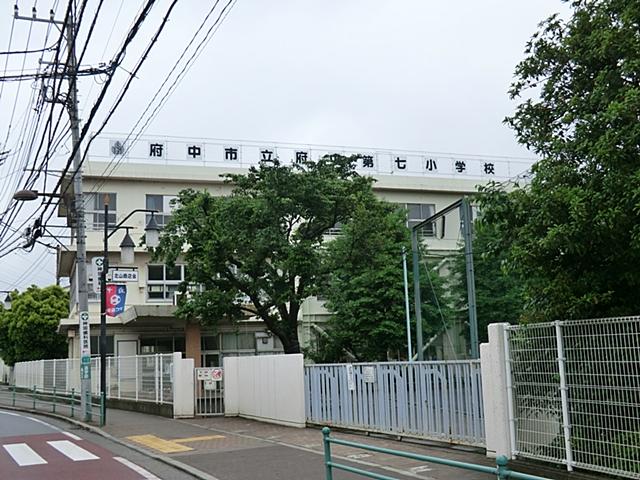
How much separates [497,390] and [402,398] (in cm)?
393

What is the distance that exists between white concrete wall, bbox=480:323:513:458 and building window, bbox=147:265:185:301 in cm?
2626

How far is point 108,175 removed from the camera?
114ft

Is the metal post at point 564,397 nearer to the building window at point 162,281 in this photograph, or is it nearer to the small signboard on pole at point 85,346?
the small signboard on pole at point 85,346

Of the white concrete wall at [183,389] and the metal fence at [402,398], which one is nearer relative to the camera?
the metal fence at [402,398]

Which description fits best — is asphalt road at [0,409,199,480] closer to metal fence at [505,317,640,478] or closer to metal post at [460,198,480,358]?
metal fence at [505,317,640,478]

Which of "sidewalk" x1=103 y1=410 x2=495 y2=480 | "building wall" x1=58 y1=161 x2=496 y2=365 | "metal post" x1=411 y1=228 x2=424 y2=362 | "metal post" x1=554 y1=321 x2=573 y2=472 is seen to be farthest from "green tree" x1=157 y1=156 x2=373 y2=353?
"metal post" x1=554 y1=321 x2=573 y2=472

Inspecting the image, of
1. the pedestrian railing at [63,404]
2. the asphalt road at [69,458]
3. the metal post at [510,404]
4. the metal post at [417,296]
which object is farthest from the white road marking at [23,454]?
the metal post at [510,404]

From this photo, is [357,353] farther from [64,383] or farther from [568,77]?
[568,77]

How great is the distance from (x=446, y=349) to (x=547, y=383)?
715cm

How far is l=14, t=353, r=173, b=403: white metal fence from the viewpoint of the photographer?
23.0 m

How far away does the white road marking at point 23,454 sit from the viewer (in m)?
13.6

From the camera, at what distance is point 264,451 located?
13750mm

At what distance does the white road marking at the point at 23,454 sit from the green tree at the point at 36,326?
3167cm

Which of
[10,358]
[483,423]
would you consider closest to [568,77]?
[483,423]
